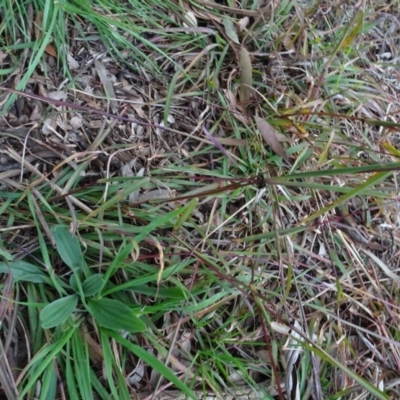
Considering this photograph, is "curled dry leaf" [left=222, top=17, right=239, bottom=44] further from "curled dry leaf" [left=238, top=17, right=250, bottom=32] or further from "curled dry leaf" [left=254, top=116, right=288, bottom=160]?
"curled dry leaf" [left=254, top=116, right=288, bottom=160]

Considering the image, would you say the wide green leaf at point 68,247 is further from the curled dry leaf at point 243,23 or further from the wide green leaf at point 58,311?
the curled dry leaf at point 243,23

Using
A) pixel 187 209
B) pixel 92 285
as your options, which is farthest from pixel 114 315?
pixel 187 209

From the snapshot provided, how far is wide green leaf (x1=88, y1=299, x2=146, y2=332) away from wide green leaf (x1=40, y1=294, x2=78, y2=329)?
3cm

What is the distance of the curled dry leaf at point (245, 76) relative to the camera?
1.05 m

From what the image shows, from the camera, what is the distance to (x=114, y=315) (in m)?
0.82

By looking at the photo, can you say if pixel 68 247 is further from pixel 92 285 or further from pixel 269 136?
pixel 269 136

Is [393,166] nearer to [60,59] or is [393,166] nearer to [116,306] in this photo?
[116,306]

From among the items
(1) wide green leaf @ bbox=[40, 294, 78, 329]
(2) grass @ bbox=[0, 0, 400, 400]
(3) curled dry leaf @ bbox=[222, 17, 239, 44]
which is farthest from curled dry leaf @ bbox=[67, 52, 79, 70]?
(1) wide green leaf @ bbox=[40, 294, 78, 329]

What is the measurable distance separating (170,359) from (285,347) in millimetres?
228

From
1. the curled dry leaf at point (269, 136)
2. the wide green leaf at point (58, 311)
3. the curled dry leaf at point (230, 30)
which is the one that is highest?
the curled dry leaf at point (230, 30)

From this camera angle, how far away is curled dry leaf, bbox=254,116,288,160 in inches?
38.8

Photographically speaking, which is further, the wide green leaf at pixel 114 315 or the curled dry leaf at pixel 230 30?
the curled dry leaf at pixel 230 30

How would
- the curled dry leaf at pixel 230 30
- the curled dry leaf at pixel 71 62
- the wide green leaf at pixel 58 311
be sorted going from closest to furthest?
1. the wide green leaf at pixel 58 311
2. the curled dry leaf at pixel 71 62
3. the curled dry leaf at pixel 230 30

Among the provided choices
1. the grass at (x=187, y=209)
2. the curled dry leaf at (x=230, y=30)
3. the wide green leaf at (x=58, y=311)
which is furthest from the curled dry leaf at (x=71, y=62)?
the wide green leaf at (x=58, y=311)
